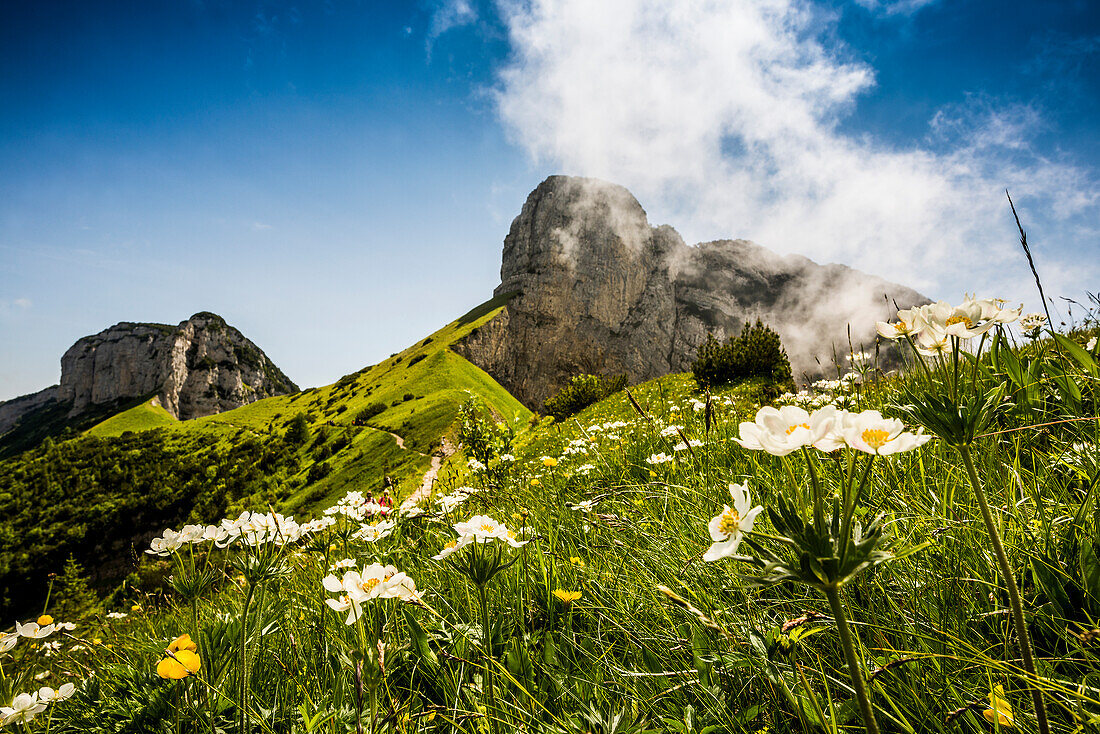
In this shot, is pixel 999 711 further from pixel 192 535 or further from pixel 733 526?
pixel 192 535

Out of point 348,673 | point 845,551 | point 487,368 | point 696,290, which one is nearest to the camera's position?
point 845,551

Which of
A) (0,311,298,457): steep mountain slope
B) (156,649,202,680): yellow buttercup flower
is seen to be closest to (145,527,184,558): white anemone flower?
(156,649,202,680): yellow buttercup flower

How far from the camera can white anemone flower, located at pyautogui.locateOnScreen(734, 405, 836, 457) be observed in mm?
891

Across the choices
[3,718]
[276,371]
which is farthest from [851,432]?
[276,371]

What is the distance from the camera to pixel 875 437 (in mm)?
961

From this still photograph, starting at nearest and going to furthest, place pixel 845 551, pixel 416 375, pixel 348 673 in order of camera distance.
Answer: pixel 845 551 → pixel 348 673 → pixel 416 375

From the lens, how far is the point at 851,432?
893 millimetres

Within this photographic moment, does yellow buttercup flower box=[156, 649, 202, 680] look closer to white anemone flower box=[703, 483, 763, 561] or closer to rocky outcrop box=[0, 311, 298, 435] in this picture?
white anemone flower box=[703, 483, 763, 561]

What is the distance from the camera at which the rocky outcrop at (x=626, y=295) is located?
90.0 metres

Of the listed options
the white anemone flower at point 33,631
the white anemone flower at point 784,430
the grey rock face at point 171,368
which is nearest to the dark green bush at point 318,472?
the white anemone flower at point 33,631

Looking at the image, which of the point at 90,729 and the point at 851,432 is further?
the point at 90,729

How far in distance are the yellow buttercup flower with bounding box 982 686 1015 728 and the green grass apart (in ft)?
365

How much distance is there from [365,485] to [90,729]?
107ft

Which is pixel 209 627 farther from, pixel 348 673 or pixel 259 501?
pixel 259 501
